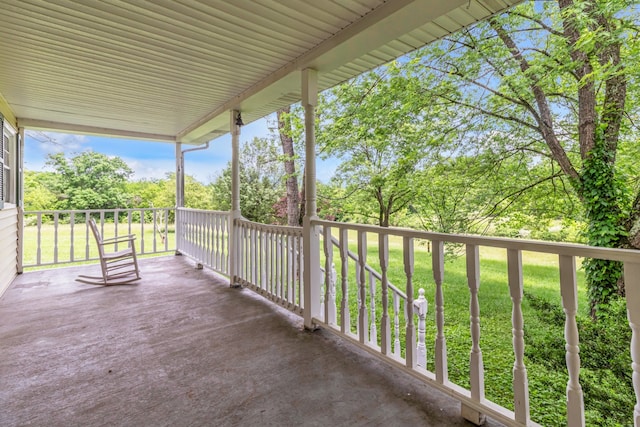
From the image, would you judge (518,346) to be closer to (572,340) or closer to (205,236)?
(572,340)

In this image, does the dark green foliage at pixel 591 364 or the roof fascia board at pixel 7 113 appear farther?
the roof fascia board at pixel 7 113

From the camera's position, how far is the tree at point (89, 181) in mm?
12008

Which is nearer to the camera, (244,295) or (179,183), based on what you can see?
(244,295)

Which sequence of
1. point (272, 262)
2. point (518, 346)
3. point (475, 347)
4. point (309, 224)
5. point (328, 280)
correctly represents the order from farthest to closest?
point (272, 262) < point (309, 224) < point (328, 280) < point (475, 347) < point (518, 346)

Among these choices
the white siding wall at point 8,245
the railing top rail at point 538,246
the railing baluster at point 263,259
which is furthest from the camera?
the white siding wall at point 8,245

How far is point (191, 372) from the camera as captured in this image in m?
2.02

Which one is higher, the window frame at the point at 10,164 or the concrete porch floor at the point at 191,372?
the window frame at the point at 10,164

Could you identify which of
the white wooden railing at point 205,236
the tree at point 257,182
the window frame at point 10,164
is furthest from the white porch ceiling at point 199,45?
the tree at point 257,182

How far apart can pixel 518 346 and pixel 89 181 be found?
49.1 ft

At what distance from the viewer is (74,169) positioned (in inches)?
482

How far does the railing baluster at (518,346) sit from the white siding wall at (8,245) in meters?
5.11

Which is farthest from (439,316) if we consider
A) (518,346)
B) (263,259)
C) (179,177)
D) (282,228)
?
(179,177)

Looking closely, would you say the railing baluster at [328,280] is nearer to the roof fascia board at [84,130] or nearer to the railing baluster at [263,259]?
the railing baluster at [263,259]

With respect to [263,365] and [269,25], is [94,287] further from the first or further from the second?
[269,25]
